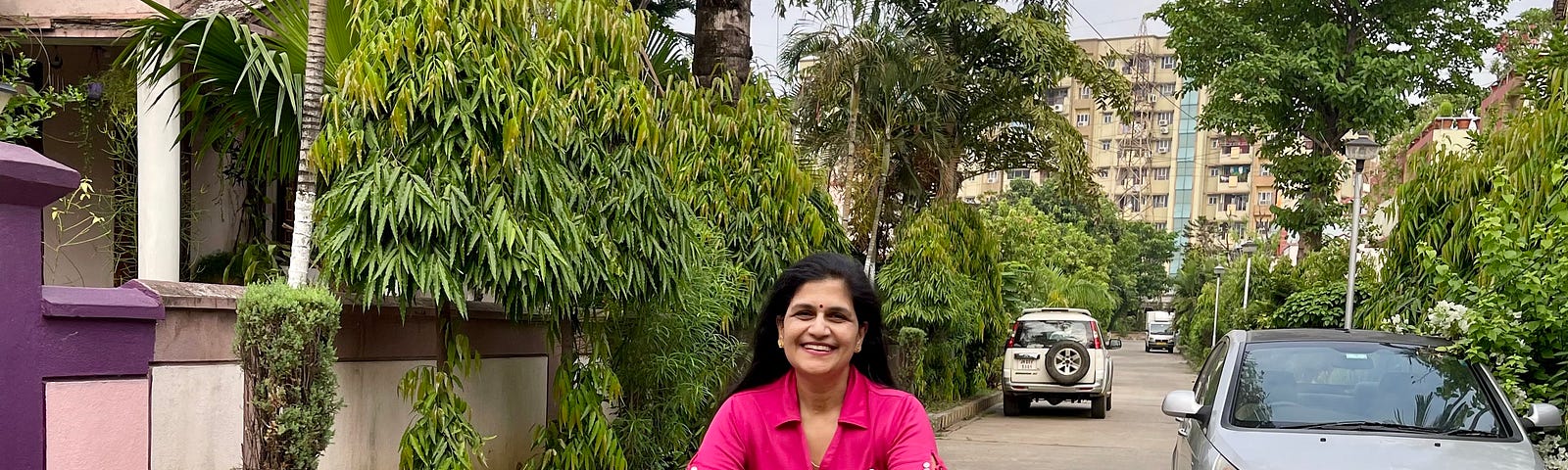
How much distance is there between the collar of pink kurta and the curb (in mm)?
14398

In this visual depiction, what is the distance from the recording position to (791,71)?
17719 mm

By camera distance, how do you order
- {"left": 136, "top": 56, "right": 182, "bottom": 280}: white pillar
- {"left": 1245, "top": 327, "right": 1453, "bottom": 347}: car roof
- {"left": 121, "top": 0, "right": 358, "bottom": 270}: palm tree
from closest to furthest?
{"left": 121, "top": 0, "right": 358, "bottom": 270}: palm tree → {"left": 1245, "top": 327, "right": 1453, "bottom": 347}: car roof → {"left": 136, "top": 56, "right": 182, "bottom": 280}: white pillar

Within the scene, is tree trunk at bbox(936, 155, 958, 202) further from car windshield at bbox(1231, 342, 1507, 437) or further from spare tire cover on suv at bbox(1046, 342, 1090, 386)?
car windshield at bbox(1231, 342, 1507, 437)

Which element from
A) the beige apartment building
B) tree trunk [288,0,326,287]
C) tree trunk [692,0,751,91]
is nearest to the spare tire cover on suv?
tree trunk [692,0,751,91]

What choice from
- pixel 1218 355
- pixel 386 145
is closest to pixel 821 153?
pixel 1218 355

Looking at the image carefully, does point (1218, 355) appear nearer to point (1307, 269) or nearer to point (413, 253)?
point (413, 253)

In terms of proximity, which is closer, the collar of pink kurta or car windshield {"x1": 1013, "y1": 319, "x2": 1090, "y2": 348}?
the collar of pink kurta

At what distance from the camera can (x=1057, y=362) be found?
20.7 m

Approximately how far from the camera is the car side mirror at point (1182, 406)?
23.5ft

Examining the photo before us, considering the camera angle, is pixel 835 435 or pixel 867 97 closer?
pixel 835 435

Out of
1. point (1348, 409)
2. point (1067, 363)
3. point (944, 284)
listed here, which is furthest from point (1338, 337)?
point (1067, 363)

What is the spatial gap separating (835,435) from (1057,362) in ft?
59.5

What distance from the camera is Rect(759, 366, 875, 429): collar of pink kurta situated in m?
3.07

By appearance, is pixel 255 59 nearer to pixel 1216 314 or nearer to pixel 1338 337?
pixel 1338 337
